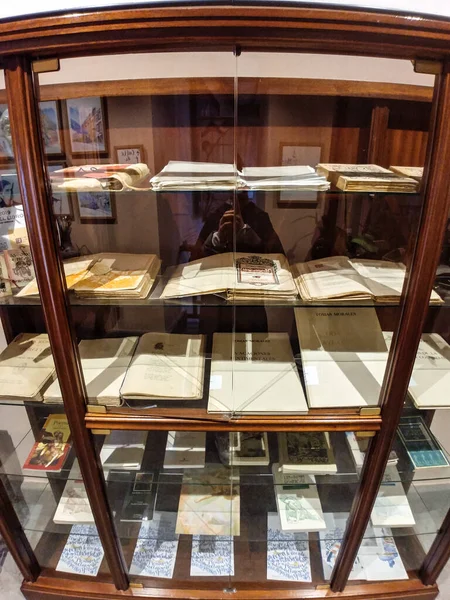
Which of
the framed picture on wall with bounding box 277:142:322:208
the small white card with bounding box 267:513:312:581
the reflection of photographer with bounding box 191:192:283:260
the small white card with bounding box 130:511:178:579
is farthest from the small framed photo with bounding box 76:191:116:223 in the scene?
the small white card with bounding box 267:513:312:581

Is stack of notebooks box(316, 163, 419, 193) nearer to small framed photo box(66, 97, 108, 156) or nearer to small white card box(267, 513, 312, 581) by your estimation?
small framed photo box(66, 97, 108, 156)

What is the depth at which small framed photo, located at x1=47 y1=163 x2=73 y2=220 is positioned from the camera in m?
0.75

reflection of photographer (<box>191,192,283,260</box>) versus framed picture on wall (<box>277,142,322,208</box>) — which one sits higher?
framed picture on wall (<box>277,142,322,208</box>)

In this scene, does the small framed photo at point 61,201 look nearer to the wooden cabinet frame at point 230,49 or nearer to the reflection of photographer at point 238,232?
the wooden cabinet frame at point 230,49

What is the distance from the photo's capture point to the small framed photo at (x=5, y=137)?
0.72 m

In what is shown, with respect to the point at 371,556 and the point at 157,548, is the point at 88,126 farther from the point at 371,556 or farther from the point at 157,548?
the point at 371,556

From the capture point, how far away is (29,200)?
69cm

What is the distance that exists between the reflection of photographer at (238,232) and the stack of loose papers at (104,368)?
0.36m

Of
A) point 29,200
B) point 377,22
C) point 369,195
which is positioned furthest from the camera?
point 369,195

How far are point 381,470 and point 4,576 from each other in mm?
1408

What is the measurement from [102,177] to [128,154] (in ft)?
0.41

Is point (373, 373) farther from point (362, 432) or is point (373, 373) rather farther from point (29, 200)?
point (29, 200)

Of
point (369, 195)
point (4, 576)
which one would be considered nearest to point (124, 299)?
point (369, 195)

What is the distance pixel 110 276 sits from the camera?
3.10ft
